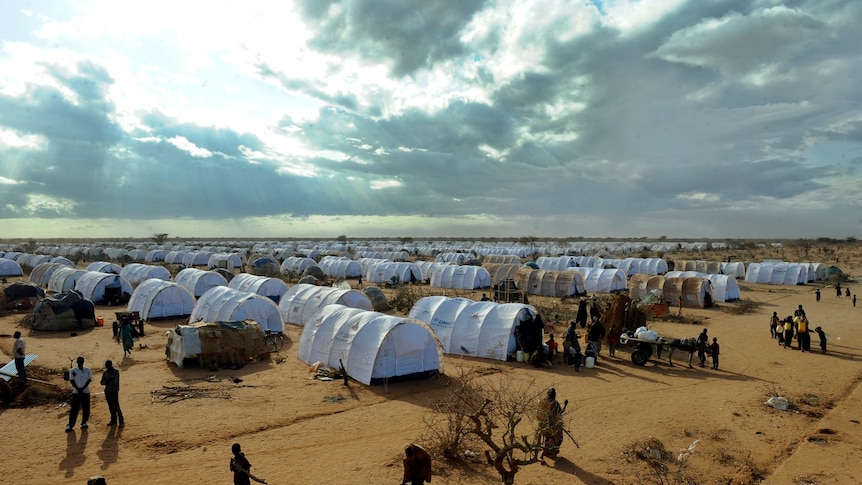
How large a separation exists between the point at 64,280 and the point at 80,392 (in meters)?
36.1

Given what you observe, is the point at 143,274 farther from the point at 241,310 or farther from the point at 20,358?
the point at 20,358

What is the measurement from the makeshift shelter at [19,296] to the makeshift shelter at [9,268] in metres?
32.6

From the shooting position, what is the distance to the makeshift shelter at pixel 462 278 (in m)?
47.9

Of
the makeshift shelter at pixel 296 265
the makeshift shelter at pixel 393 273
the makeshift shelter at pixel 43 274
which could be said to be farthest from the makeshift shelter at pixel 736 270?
the makeshift shelter at pixel 43 274

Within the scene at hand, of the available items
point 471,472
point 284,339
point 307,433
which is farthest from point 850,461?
point 284,339

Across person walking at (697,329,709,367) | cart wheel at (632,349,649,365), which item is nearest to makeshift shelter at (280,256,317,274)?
cart wheel at (632,349,649,365)

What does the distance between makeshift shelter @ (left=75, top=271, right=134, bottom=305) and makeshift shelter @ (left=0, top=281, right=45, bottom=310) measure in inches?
123

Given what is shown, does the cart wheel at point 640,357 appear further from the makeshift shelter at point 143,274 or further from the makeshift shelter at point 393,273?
the makeshift shelter at point 143,274

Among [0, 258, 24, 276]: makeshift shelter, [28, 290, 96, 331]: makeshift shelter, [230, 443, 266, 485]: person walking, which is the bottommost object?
[0, 258, 24, 276]: makeshift shelter

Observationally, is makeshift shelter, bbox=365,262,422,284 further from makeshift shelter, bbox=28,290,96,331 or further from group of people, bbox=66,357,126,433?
group of people, bbox=66,357,126,433

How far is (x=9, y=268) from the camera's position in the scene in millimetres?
59000

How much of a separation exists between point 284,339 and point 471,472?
1681 cm

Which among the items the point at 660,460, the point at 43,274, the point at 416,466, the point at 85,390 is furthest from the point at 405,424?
the point at 43,274

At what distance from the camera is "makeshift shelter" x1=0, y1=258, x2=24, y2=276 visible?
192ft
